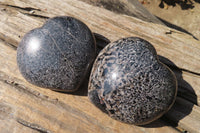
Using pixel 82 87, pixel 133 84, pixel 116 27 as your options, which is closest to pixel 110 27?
pixel 116 27

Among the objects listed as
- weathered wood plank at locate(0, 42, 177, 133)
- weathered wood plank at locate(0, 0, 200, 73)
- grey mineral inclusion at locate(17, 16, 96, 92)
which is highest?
weathered wood plank at locate(0, 0, 200, 73)

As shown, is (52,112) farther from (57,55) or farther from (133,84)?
(133,84)

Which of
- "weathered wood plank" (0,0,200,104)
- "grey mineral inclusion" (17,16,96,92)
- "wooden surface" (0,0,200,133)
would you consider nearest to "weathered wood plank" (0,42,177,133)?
"wooden surface" (0,0,200,133)

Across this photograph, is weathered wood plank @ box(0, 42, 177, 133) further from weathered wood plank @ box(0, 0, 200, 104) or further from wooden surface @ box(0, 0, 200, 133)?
weathered wood plank @ box(0, 0, 200, 104)

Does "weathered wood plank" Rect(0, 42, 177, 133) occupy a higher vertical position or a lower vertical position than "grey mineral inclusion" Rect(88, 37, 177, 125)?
lower

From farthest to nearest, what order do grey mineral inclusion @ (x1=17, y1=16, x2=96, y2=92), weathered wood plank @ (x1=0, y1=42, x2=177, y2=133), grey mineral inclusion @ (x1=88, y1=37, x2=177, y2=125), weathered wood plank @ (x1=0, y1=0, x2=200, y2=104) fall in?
1. weathered wood plank @ (x1=0, y1=0, x2=200, y2=104)
2. weathered wood plank @ (x1=0, y1=42, x2=177, y2=133)
3. grey mineral inclusion @ (x1=17, y1=16, x2=96, y2=92)
4. grey mineral inclusion @ (x1=88, y1=37, x2=177, y2=125)

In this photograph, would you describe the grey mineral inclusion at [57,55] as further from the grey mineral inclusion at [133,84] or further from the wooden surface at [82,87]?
the wooden surface at [82,87]
